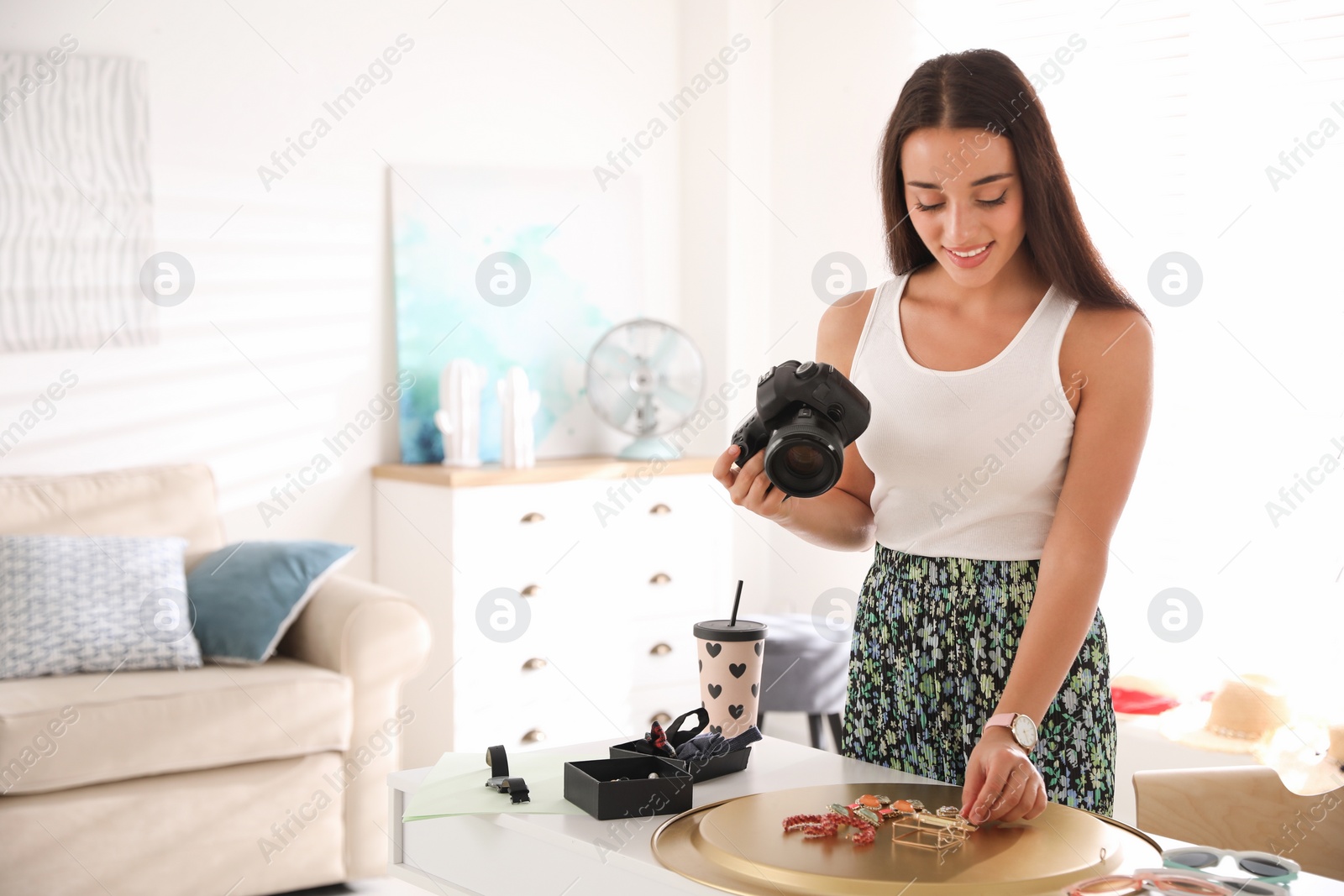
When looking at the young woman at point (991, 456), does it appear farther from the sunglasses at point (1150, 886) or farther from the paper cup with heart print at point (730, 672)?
the sunglasses at point (1150, 886)

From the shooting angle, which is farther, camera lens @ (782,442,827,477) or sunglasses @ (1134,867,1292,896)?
camera lens @ (782,442,827,477)

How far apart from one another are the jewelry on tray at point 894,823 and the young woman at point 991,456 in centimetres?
21

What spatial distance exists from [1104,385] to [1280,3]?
2077 mm

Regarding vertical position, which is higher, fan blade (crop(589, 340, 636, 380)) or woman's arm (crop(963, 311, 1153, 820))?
fan blade (crop(589, 340, 636, 380))

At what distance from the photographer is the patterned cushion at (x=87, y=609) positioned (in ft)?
8.53

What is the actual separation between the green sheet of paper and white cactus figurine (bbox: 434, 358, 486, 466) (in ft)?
7.09

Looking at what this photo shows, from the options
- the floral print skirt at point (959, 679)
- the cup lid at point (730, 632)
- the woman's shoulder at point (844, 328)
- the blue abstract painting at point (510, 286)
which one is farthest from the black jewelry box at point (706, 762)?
the blue abstract painting at point (510, 286)

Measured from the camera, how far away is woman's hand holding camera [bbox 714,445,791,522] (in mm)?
1304

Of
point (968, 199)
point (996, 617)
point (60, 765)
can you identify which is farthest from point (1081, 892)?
point (60, 765)

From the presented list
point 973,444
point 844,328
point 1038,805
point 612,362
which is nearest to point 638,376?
point 612,362

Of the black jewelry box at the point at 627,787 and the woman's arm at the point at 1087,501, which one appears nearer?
the black jewelry box at the point at 627,787

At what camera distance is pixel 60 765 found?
92.9 inches

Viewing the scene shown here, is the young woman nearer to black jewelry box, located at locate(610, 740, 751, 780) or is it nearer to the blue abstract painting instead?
black jewelry box, located at locate(610, 740, 751, 780)

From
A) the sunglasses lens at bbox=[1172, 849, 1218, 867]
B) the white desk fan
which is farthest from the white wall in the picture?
the sunglasses lens at bbox=[1172, 849, 1218, 867]
